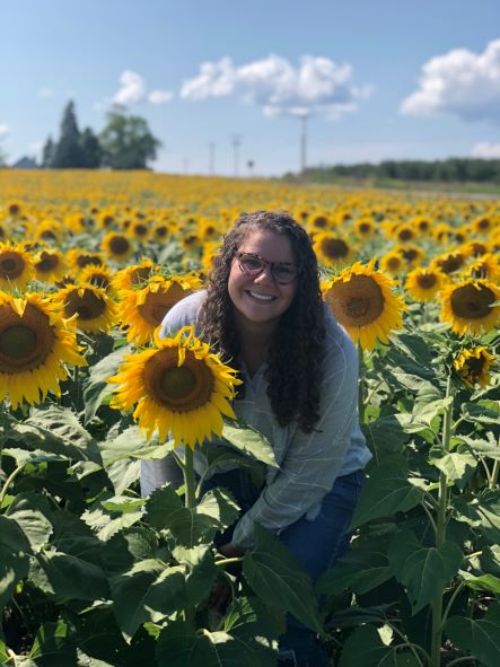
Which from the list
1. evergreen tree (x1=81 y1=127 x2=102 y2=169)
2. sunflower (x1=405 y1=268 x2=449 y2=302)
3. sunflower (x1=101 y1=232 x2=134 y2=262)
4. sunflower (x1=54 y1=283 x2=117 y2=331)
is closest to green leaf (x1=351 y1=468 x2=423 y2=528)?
sunflower (x1=54 y1=283 x2=117 y2=331)

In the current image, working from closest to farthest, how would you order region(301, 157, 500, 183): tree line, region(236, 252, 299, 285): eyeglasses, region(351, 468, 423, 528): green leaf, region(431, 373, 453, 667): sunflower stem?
region(351, 468, 423, 528): green leaf, region(431, 373, 453, 667): sunflower stem, region(236, 252, 299, 285): eyeglasses, region(301, 157, 500, 183): tree line

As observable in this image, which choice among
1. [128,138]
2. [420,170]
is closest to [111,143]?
[128,138]

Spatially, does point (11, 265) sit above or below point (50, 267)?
above

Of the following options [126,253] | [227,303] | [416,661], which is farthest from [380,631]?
[126,253]

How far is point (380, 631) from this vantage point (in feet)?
9.21

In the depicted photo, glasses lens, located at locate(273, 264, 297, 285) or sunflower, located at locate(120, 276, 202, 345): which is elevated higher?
glasses lens, located at locate(273, 264, 297, 285)

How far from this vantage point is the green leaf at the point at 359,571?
269 centimetres

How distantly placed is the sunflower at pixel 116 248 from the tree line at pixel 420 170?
1681 inches

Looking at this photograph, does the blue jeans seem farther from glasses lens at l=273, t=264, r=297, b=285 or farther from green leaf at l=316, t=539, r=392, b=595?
glasses lens at l=273, t=264, r=297, b=285

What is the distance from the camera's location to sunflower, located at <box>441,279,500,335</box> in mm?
4273

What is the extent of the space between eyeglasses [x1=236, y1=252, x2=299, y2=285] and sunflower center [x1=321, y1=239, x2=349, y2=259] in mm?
4335

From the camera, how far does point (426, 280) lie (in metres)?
5.65

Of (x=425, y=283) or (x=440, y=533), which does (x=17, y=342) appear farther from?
(x=425, y=283)

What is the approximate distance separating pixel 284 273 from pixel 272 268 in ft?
0.15
